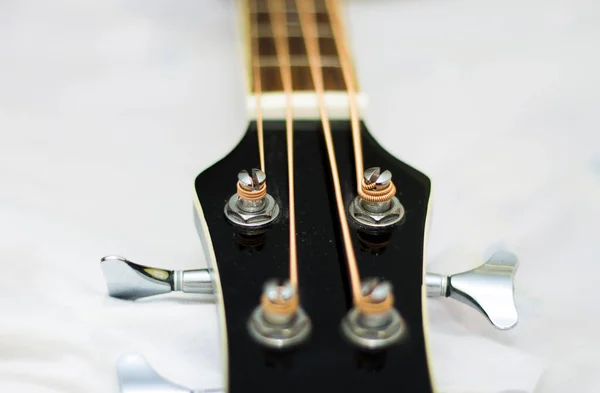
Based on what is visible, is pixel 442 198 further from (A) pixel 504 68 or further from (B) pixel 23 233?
(B) pixel 23 233

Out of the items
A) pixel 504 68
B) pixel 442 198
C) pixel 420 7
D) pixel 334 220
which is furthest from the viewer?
pixel 420 7

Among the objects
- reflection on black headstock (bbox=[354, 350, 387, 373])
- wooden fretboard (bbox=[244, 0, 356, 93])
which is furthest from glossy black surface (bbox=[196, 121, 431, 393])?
wooden fretboard (bbox=[244, 0, 356, 93])

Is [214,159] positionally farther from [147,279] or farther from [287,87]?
[147,279]

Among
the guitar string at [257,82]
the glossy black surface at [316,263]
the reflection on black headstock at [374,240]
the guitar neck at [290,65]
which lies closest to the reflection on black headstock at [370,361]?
the glossy black surface at [316,263]

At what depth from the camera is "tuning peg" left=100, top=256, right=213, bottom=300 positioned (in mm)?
827

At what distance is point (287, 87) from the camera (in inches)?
44.3

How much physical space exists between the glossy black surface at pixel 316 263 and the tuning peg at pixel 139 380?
A: 66 mm

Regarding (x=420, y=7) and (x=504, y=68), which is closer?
(x=504, y=68)

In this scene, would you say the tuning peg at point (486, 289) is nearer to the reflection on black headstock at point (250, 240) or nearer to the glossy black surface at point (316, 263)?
the glossy black surface at point (316, 263)

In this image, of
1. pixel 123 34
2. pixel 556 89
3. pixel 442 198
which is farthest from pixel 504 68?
pixel 123 34

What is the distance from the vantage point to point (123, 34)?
1.52 metres

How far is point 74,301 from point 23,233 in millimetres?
155

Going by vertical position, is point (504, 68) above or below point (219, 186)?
above

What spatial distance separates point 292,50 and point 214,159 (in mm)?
219
